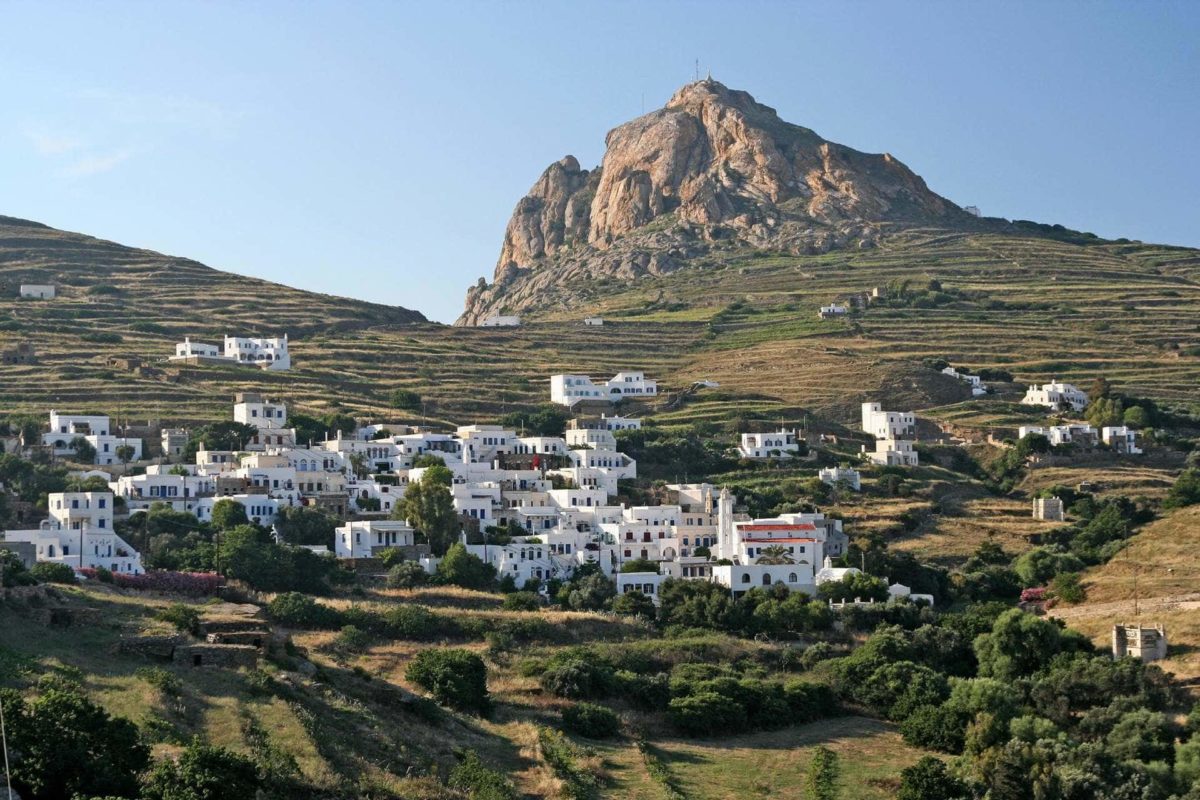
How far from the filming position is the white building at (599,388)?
281 ft

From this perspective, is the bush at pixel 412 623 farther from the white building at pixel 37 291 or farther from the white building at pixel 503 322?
the white building at pixel 503 322

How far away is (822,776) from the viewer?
129ft

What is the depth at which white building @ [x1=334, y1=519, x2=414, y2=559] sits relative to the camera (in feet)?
185

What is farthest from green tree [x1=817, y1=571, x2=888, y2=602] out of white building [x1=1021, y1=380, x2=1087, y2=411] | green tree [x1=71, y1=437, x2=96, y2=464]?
white building [x1=1021, y1=380, x2=1087, y2=411]

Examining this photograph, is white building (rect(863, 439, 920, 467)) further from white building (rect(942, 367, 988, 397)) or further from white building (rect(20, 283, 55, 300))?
white building (rect(20, 283, 55, 300))

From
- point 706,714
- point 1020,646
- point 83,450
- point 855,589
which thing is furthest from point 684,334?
point 706,714

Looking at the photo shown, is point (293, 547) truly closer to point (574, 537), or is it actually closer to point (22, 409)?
point (574, 537)

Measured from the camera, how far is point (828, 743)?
42.7 meters

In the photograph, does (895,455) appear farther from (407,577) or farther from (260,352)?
(260,352)

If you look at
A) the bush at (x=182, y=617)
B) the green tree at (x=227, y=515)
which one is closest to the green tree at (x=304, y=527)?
the green tree at (x=227, y=515)

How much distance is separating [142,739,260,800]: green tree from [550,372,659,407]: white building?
193 ft

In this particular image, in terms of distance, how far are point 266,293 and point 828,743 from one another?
251ft

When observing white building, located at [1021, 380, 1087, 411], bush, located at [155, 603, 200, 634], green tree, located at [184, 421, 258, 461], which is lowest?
bush, located at [155, 603, 200, 634]

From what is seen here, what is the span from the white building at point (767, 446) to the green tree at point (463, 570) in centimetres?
2168
